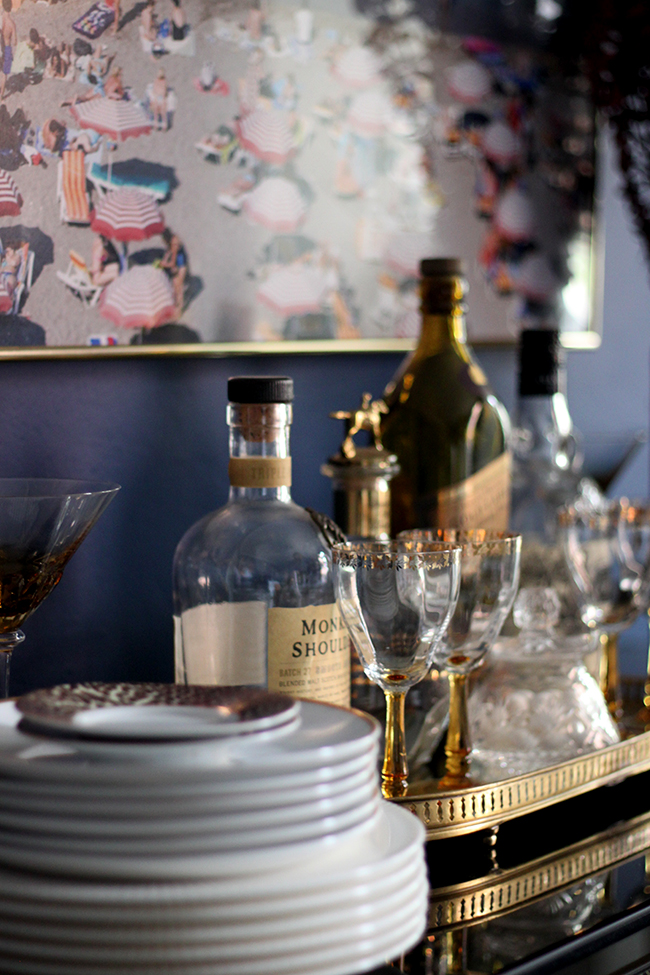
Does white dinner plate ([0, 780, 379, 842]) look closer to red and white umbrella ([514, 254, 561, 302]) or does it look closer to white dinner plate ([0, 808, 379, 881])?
white dinner plate ([0, 808, 379, 881])

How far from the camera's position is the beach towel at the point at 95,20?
2.69 feet

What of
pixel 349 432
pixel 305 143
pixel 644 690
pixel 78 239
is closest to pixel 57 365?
pixel 78 239

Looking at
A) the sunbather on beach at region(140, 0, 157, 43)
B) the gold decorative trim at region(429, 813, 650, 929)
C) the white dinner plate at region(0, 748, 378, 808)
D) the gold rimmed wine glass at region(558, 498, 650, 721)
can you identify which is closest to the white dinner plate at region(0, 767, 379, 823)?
the white dinner plate at region(0, 748, 378, 808)

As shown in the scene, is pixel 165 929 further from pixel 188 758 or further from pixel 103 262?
pixel 103 262

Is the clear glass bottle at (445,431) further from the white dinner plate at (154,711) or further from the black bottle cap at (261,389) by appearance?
the white dinner plate at (154,711)

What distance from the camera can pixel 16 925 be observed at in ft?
1.36

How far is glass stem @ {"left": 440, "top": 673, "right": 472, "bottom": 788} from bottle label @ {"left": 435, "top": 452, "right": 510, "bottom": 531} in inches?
8.2

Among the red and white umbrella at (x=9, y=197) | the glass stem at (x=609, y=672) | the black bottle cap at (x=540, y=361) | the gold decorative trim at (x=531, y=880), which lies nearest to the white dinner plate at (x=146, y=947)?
the gold decorative trim at (x=531, y=880)

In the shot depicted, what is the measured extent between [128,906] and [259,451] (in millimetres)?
400

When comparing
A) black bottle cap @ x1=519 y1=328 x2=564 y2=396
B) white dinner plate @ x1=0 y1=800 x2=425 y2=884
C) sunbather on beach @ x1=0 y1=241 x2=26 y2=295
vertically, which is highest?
sunbather on beach @ x1=0 y1=241 x2=26 y2=295

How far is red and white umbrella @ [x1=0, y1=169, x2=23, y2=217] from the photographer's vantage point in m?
0.78

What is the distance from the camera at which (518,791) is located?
720 millimetres

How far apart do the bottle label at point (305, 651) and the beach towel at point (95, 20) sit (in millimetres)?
473

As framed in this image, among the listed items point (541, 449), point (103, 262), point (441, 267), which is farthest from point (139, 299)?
point (541, 449)
